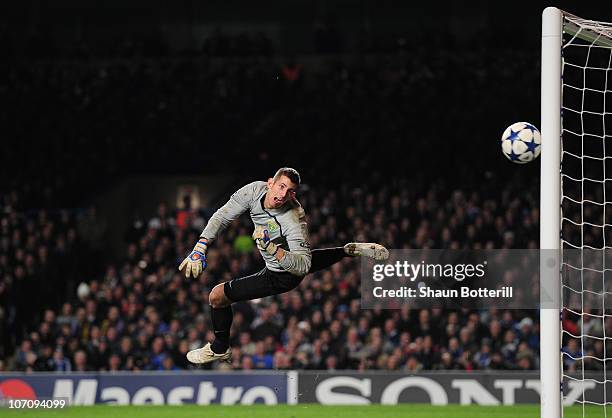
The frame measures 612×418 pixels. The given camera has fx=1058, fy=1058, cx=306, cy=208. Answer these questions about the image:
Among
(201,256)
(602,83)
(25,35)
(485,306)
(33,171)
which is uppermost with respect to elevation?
(25,35)

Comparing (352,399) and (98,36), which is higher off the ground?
(98,36)

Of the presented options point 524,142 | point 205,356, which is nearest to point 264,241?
point 205,356

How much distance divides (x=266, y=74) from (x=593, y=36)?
13301 millimetres

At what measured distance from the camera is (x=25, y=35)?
23.3m

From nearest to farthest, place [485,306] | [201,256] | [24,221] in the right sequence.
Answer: [201,256], [485,306], [24,221]

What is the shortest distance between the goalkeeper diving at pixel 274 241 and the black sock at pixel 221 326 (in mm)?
78

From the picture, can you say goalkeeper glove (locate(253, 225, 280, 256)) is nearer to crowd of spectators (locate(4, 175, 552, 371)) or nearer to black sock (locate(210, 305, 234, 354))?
black sock (locate(210, 305, 234, 354))

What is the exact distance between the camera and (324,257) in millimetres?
8523

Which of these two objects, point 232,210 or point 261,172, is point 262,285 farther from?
point 261,172

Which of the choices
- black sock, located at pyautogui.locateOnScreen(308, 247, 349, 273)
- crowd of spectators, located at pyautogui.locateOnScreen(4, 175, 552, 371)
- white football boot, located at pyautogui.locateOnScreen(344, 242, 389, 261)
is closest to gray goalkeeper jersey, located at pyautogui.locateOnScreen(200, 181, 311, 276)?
black sock, located at pyautogui.locateOnScreen(308, 247, 349, 273)

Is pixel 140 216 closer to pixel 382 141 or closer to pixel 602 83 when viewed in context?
pixel 382 141

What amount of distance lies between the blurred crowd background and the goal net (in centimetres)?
28

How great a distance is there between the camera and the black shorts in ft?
27.3

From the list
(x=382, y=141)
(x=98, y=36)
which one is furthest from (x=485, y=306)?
(x=98, y=36)
